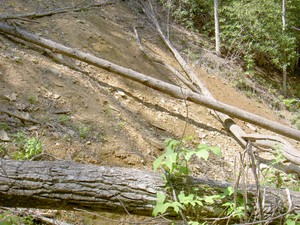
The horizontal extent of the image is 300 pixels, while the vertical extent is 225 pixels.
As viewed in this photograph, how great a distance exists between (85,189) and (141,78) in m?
4.54

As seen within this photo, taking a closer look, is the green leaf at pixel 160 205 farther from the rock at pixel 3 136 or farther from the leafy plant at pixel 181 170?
the rock at pixel 3 136

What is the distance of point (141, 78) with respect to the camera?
6828mm

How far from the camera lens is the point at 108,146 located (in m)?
5.00

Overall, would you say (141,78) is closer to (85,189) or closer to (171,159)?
(85,189)

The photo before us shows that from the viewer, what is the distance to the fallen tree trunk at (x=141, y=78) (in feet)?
21.7

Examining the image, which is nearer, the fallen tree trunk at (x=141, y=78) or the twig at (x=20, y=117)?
the twig at (x=20, y=117)

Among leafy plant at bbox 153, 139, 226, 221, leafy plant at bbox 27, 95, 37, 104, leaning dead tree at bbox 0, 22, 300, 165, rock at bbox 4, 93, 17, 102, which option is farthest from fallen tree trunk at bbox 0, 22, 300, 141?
leafy plant at bbox 153, 139, 226, 221

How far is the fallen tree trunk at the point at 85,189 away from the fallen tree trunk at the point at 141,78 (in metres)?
4.11

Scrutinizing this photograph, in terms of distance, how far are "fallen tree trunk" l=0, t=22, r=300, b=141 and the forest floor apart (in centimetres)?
21

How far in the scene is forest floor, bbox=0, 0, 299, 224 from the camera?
4.80 m

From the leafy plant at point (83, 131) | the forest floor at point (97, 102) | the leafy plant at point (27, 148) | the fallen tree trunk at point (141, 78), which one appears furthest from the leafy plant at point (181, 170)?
the fallen tree trunk at point (141, 78)

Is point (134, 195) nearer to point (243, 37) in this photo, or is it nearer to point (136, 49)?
point (136, 49)

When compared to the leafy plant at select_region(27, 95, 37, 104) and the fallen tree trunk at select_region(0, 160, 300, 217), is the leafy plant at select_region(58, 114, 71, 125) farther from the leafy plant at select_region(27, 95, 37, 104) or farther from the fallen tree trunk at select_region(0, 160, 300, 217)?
the fallen tree trunk at select_region(0, 160, 300, 217)

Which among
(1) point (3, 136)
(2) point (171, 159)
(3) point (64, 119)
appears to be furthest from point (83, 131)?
(2) point (171, 159)
